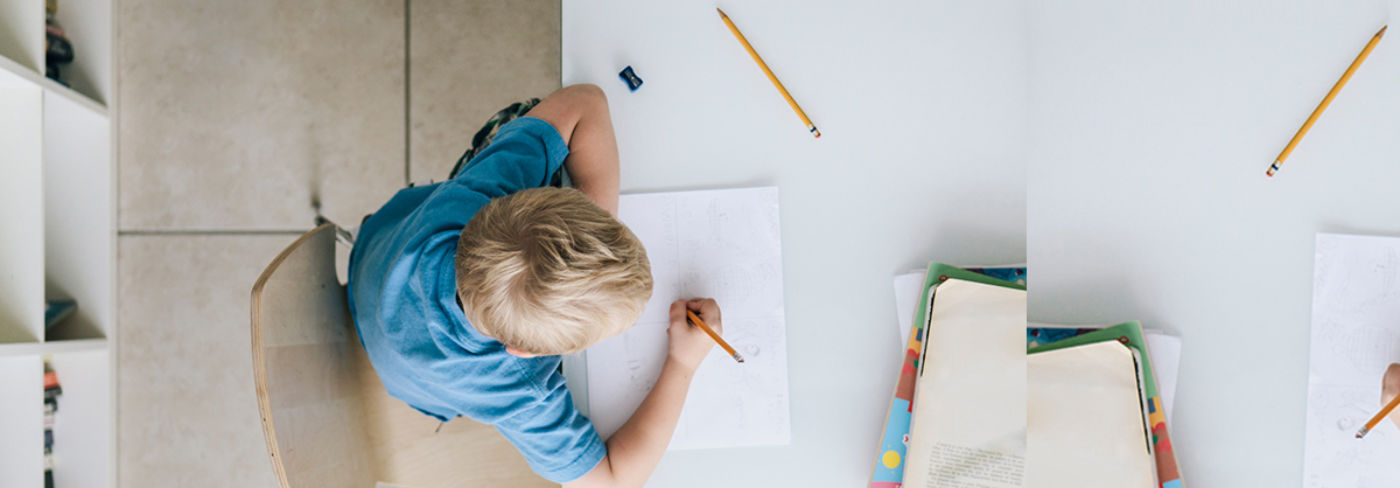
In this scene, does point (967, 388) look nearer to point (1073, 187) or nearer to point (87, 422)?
point (1073, 187)

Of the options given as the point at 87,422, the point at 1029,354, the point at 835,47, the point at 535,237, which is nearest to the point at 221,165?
the point at 87,422

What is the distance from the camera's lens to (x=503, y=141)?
2.27 feet

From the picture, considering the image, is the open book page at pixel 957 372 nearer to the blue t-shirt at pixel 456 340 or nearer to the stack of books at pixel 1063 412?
the stack of books at pixel 1063 412

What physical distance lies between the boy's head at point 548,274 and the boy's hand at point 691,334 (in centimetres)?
10

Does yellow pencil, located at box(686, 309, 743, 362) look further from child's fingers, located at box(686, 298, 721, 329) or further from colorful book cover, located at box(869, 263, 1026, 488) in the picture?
colorful book cover, located at box(869, 263, 1026, 488)

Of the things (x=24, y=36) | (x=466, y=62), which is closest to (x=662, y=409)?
(x=466, y=62)

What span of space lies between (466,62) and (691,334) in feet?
2.95

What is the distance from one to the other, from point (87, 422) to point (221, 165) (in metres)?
0.57

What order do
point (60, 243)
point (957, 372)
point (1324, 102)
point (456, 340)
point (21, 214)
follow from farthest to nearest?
1. point (60, 243)
2. point (21, 214)
3. point (456, 340)
4. point (957, 372)
5. point (1324, 102)

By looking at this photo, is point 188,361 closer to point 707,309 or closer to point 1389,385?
point 707,309

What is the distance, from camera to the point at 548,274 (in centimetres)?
53

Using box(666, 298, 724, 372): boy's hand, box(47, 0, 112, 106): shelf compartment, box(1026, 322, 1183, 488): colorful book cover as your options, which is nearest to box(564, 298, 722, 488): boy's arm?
box(666, 298, 724, 372): boy's hand

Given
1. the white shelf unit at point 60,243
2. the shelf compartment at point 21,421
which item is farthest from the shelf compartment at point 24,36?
the shelf compartment at point 21,421

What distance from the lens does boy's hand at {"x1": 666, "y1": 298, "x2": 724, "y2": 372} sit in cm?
65
